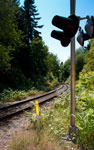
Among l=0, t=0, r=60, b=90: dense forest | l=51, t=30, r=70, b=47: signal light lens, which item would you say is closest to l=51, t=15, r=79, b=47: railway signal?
l=51, t=30, r=70, b=47: signal light lens

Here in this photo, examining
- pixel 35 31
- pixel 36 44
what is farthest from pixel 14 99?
pixel 35 31

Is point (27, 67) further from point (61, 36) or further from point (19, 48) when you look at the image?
point (61, 36)

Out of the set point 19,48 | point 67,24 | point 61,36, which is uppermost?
point 19,48

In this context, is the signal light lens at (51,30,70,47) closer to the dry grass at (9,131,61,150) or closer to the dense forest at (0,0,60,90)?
the dry grass at (9,131,61,150)

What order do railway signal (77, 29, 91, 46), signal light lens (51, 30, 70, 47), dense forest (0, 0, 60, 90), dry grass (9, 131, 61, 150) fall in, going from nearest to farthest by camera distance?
1. dry grass (9, 131, 61, 150)
2. signal light lens (51, 30, 70, 47)
3. railway signal (77, 29, 91, 46)
4. dense forest (0, 0, 60, 90)

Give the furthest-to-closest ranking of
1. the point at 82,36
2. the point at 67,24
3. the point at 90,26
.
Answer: the point at 82,36
the point at 90,26
the point at 67,24

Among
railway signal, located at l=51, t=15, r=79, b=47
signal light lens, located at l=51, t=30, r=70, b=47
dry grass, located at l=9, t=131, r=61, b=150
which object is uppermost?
railway signal, located at l=51, t=15, r=79, b=47

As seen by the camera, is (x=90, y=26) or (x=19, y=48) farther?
(x=19, y=48)

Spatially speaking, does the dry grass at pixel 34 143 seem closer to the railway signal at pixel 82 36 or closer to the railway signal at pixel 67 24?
the railway signal at pixel 67 24

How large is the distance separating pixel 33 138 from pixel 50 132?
63 centimetres

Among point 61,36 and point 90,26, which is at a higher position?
point 90,26

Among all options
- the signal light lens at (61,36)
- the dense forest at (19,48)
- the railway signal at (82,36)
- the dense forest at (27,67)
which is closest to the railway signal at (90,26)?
the railway signal at (82,36)

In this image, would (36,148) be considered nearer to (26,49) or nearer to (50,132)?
(50,132)

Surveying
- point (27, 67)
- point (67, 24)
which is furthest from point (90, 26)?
point (27, 67)
